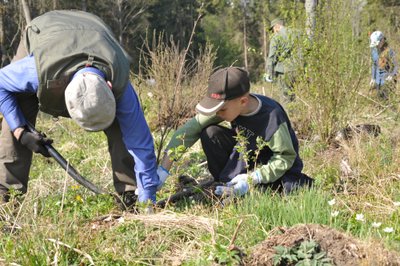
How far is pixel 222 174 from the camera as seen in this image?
11.8 ft

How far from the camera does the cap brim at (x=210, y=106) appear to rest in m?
3.18

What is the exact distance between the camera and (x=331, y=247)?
2.22m

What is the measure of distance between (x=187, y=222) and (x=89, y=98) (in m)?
0.84

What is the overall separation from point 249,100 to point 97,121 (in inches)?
43.7

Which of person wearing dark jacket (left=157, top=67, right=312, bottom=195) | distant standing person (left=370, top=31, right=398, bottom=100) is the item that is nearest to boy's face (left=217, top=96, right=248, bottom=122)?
person wearing dark jacket (left=157, top=67, right=312, bottom=195)

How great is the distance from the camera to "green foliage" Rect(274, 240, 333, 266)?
7.02ft

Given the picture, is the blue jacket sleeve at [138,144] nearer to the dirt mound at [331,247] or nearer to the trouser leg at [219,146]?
the trouser leg at [219,146]

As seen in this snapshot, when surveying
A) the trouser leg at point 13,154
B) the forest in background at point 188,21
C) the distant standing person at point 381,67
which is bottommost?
the forest in background at point 188,21

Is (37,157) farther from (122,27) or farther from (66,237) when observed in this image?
(122,27)

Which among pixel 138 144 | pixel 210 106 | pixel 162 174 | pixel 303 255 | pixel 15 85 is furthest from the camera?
pixel 162 174

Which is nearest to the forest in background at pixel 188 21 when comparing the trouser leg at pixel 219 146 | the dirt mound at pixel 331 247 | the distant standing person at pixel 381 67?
the distant standing person at pixel 381 67

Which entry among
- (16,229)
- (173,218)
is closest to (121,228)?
(173,218)

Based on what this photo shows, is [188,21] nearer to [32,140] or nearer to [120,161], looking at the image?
[120,161]

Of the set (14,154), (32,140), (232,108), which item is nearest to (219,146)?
(232,108)
